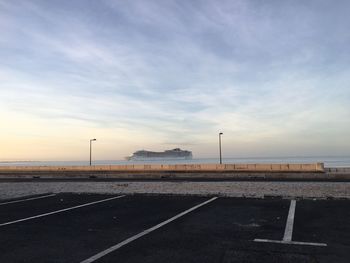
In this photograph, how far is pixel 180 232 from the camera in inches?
384

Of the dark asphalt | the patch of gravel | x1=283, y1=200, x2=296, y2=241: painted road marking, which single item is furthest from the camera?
the patch of gravel

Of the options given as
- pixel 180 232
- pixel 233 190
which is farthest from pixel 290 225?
pixel 233 190

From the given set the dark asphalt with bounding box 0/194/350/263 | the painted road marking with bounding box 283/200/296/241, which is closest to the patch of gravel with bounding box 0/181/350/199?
the dark asphalt with bounding box 0/194/350/263

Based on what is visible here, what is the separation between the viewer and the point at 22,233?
9.92m

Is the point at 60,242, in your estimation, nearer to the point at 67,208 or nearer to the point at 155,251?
the point at 155,251

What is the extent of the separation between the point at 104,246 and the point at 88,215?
15.9ft

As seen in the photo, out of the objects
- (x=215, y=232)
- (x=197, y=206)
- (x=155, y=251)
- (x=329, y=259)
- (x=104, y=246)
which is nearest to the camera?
(x=329, y=259)

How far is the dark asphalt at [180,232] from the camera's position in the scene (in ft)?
24.5

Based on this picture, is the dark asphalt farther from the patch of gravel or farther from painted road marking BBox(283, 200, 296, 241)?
the patch of gravel

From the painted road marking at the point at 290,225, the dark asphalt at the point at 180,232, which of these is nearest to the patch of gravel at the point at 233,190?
the dark asphalt at the point at 180,232

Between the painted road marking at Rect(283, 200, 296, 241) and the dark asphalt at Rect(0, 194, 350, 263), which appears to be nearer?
the dark asphalt at Rect(0, 194, 350, 263)

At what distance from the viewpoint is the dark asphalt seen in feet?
24.5

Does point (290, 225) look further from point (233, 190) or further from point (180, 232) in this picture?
point (233, 190)

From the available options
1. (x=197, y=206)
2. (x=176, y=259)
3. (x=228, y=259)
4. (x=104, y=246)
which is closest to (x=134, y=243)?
(x=104, y=246)
